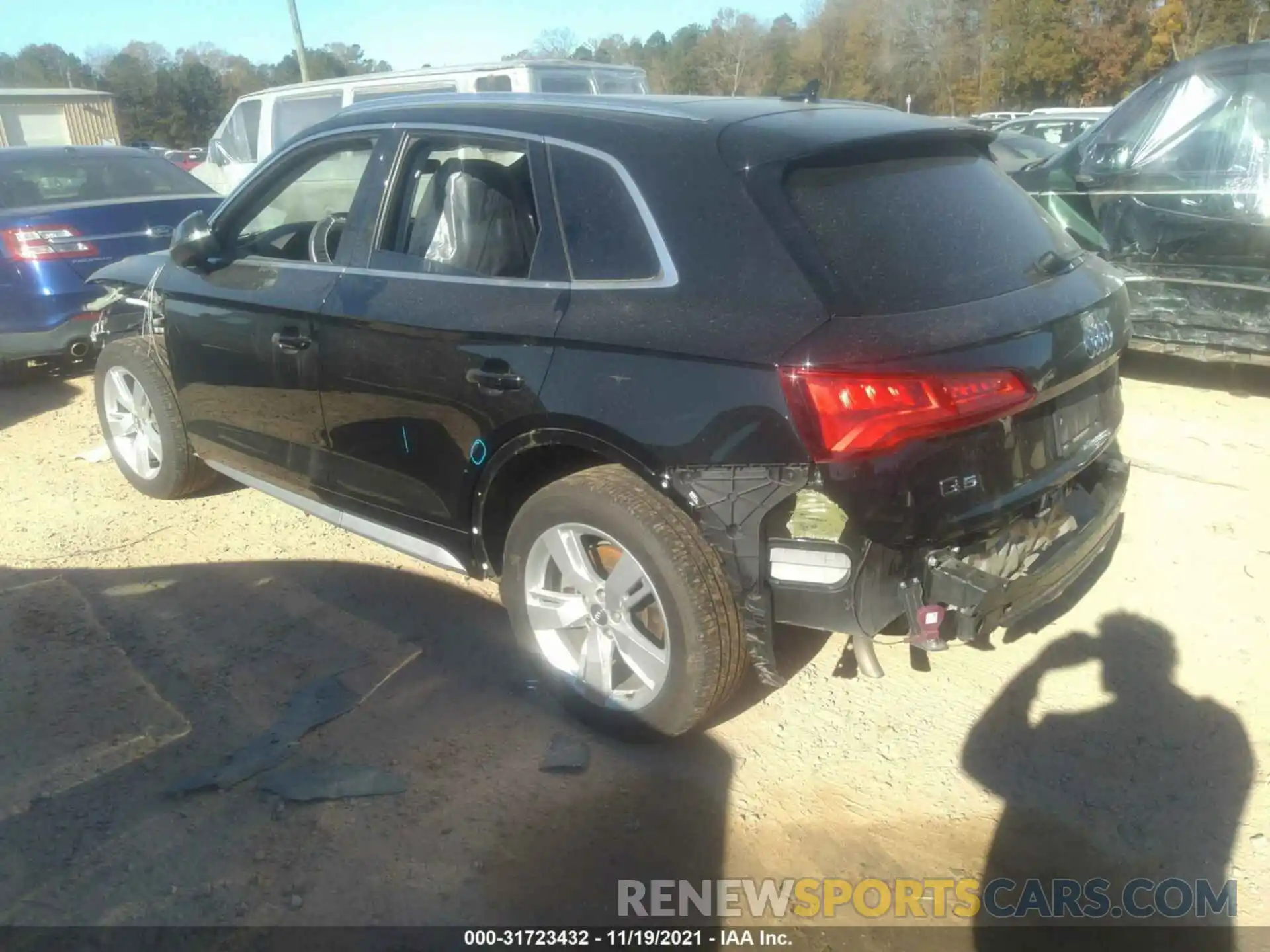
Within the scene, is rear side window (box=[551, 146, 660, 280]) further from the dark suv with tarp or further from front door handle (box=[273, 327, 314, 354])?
the dark suv with tarp

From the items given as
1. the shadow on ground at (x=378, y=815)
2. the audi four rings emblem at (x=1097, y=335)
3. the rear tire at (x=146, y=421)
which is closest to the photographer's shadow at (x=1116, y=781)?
the shadow on ground at (x=378, y=815)

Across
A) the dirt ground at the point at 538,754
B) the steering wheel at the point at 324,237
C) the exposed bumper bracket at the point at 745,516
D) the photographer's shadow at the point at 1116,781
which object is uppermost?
the steering wheel at the point at 324,237

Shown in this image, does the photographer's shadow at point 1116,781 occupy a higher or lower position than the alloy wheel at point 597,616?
lower

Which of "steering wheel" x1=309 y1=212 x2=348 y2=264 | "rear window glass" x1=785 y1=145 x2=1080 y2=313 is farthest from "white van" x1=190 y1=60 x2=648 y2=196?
"rear window glass" x1=785 y1=145 x2=1080 y2=313

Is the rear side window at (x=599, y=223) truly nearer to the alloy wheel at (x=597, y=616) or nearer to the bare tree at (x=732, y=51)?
the alloy wheel at (x=597, y=616)

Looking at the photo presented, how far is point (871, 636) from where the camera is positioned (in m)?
2.77

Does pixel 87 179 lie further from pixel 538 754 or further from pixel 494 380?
pixel 538 754

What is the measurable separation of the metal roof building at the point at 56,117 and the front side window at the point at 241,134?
62.4ft

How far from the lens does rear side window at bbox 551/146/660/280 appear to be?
288 centimetres

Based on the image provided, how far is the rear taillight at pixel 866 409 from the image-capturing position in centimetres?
246

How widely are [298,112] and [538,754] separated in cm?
978

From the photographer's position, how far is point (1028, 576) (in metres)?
2.85

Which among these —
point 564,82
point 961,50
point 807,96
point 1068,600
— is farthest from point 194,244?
point 961,50

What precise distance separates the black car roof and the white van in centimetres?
518
